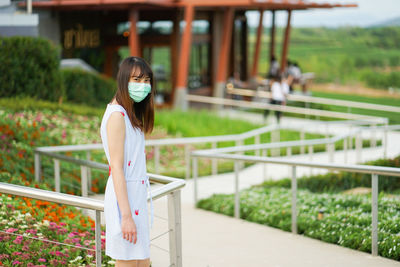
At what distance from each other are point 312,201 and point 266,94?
15398 mm

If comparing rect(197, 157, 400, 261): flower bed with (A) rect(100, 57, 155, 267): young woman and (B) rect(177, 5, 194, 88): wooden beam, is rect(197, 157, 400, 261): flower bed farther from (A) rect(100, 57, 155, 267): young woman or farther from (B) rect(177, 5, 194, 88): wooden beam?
(B) rect(177, 5, 194, 88): wooden beam

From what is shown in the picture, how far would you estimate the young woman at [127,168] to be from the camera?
3340 mm

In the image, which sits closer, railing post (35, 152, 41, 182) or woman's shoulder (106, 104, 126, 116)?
woman's shoulder (106, 104, 126, 116)

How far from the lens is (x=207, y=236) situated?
6.90m

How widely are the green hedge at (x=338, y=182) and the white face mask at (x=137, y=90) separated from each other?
6268mm

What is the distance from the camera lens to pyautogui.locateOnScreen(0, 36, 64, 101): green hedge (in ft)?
38.9

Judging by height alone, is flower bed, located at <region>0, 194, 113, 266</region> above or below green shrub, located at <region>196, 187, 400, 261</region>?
above

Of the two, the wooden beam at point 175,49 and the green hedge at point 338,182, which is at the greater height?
the wooden beam at point 175,49

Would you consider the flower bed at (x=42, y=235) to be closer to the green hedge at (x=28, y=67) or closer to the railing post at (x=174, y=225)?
the railing post at (x=174, y=225)

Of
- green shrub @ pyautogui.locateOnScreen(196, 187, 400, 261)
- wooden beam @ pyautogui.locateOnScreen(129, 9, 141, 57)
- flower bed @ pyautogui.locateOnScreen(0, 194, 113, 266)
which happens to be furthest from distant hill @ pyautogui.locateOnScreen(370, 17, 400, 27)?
flower bed @ pyautogui.locateOnScreen(0, 194, 113, 266)

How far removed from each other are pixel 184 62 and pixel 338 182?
1120 centimetres

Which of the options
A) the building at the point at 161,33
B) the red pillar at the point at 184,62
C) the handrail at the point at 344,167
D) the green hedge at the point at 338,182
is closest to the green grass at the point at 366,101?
the building at the point at 161,33

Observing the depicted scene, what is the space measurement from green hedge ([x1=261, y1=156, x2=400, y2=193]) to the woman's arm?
6339 mm

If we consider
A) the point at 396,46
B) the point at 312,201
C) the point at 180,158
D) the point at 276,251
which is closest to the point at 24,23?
the point at 180,158
